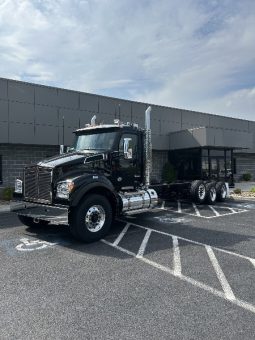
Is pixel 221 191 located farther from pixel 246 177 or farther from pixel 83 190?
pixel 246 177

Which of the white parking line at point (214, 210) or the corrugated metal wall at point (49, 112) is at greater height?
the corrugated metal wall at point (49, 112)

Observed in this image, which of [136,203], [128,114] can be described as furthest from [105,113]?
[136,203]

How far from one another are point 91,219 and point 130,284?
3.08 m

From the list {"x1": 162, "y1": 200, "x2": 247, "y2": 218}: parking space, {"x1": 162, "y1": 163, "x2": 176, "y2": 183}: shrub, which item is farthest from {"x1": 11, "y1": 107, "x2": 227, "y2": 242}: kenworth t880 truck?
{"x1": 162, "y1": 163, "x2": 176, "y2": 183}: shrub

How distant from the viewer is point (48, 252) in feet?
24.0

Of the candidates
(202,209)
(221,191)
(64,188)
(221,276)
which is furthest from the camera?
(221,191)

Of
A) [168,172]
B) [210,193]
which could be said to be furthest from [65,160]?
[168,172]

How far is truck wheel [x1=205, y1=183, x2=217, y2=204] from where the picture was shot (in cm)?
1512

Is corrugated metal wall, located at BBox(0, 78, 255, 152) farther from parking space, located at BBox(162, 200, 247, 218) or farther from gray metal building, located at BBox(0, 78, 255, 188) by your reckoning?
parking space, located at BBox(162, 200, 247, 218)

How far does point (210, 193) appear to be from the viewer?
49.9 feet

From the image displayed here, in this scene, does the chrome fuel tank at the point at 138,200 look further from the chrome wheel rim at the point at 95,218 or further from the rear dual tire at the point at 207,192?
the rear dual tire at the point at 207,192

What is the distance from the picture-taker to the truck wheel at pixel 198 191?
48.2ft

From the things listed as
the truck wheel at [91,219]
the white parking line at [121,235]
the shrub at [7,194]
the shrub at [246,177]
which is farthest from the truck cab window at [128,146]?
the shrub at [246,177]

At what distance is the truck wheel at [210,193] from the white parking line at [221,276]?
778 centimetres
